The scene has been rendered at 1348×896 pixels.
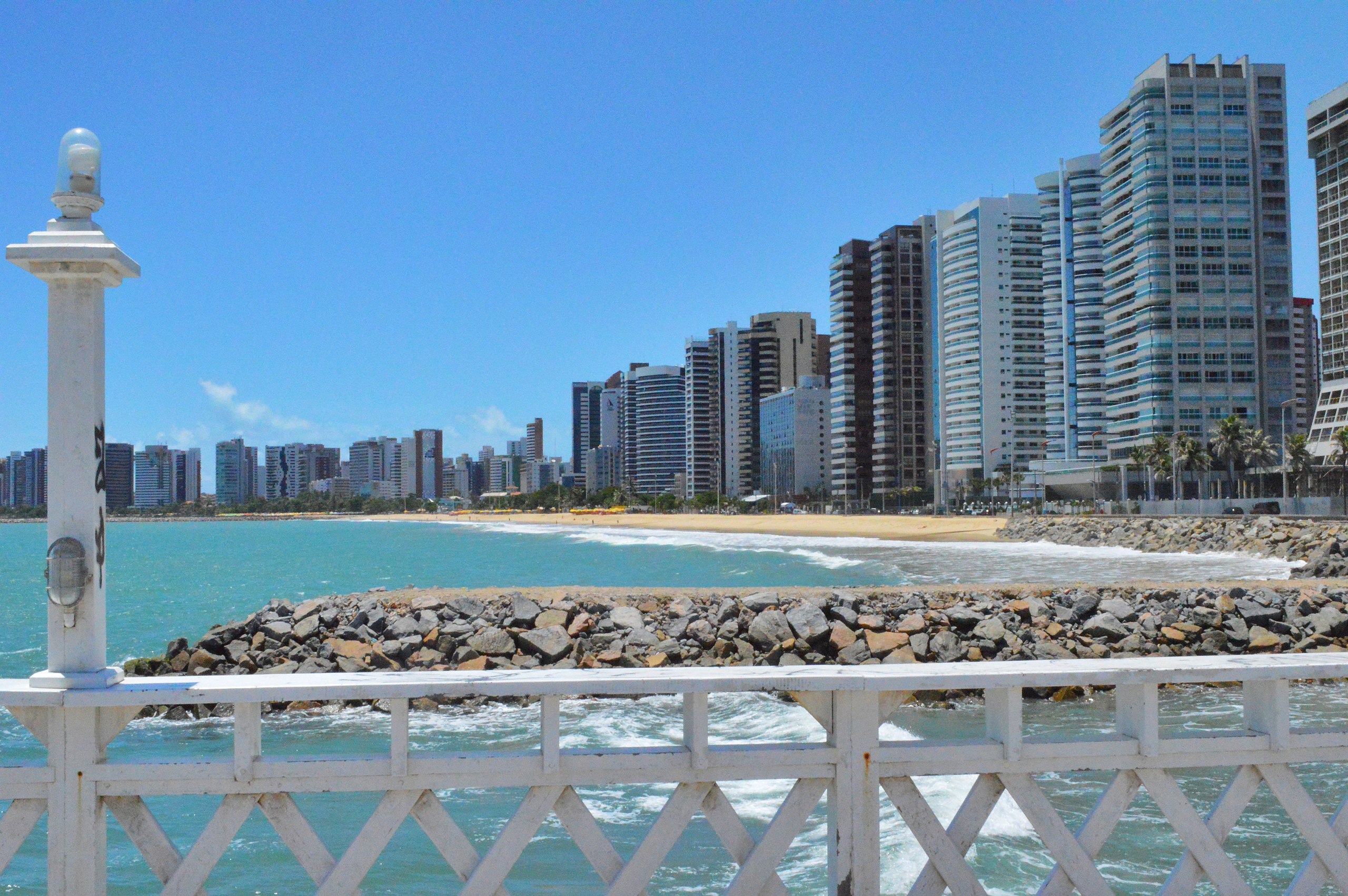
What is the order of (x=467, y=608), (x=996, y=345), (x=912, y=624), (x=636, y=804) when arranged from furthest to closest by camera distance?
(x=996, y=345) < (x=467, y=608) < (x=912, y=624) < (x=636, y=804)

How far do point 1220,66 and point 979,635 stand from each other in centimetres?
14327

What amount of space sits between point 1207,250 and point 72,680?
483 ft

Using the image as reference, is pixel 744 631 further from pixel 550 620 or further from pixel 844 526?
pixel 844 526

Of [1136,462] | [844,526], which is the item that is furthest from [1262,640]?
[1136,462]

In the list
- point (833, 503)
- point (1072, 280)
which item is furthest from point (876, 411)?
point (1072, 280)

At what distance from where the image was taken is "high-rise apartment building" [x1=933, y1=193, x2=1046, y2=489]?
6718 inches

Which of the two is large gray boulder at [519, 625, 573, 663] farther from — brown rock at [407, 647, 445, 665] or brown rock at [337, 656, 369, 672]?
brown rock at [337, 656, 369, 672]

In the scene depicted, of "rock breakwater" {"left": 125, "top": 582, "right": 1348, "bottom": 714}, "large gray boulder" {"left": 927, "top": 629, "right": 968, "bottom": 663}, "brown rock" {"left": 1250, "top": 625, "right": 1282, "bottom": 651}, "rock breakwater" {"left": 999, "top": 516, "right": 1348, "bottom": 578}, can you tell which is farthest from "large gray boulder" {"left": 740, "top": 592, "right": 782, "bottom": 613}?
"rock breakwater" {"left": 999, "top": 516, "right": 1348, "bottom": 578}

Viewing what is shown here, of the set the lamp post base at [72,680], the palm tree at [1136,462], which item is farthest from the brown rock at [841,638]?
the palm tree at [1136,462]

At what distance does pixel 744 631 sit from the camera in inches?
714

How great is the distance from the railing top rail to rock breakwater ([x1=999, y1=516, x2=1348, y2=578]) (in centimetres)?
3016

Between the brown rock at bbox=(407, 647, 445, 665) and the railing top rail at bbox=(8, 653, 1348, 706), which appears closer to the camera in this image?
the railing top rail at bbox=(8, 653, 1348, 706)

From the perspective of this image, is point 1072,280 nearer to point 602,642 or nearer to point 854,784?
point 602,642

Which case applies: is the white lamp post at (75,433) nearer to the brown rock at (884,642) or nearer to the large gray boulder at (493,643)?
the large gray boulder at (493,643)
